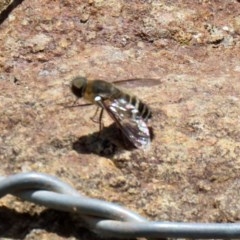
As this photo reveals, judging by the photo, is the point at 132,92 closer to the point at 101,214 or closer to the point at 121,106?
the point at 121,106

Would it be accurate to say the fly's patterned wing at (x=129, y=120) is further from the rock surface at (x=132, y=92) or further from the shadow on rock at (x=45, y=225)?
the shadow on rock at (x=45, y=225)

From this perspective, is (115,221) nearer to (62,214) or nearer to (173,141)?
(62,214)

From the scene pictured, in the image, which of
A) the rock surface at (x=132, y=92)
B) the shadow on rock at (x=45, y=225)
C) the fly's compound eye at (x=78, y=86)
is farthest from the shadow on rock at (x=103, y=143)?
the shadow on rock at (x=45, y=225)

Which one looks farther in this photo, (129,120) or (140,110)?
(129,120)

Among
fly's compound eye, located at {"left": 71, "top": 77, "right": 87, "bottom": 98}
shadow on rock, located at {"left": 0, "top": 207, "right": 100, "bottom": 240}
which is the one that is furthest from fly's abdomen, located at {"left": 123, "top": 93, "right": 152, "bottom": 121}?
shadow on rock, located at {"left": 0, "top": 207, "right": 100, "bottom": 240}

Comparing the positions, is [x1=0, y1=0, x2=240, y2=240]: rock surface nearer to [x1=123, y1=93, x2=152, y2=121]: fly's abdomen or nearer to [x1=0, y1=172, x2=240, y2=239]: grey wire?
[x1=123, y1=93, x2=152, y2=121]: fly's abdomen

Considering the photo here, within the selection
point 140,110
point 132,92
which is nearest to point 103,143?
point 140,110
